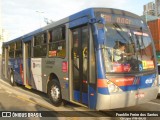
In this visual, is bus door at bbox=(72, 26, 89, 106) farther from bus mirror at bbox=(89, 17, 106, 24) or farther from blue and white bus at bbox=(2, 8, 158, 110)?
bus mirror at bbox=(89, 17, 106, 24)

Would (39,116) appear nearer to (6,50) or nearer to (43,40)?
(43,40)

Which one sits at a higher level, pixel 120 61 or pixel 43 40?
pixel 43 40

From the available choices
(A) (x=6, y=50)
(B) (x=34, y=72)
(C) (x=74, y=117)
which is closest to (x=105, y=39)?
(C) (x=74, y=117)

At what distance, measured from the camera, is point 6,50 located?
17.7 metres

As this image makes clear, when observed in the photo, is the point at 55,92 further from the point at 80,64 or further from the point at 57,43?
the point at 80,64

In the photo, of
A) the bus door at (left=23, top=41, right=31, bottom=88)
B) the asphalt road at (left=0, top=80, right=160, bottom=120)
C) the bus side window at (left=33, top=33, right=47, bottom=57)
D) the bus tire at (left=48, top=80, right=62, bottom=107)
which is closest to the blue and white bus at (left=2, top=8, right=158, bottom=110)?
the bus tire at (left=48, top=80, right=62, bottom=107)

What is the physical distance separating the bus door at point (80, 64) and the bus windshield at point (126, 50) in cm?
65

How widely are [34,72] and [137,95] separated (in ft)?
17.4

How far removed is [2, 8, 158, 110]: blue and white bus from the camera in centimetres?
713

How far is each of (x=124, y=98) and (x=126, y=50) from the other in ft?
4.13

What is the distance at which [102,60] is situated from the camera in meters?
7.12

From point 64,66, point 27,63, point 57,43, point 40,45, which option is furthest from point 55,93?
point 27,63

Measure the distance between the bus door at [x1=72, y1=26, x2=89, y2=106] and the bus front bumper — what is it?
2.47ft

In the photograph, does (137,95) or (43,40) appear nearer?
(137,95)
